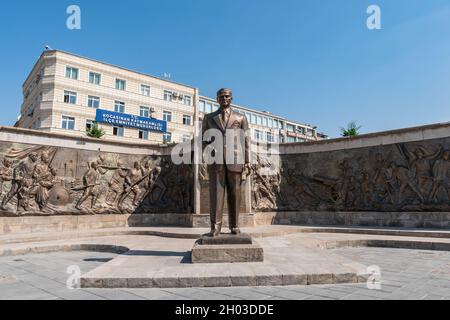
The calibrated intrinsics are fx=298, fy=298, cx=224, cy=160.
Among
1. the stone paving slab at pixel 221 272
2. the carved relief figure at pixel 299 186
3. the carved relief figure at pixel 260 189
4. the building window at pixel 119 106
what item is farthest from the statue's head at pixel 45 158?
the building window at pixel 119 106

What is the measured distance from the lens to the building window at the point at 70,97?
31675 mm

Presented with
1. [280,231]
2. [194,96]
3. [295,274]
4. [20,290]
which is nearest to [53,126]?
[194,96]

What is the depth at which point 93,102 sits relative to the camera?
111 feet

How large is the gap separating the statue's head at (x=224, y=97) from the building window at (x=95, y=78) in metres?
31.6

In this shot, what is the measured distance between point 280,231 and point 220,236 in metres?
6.51

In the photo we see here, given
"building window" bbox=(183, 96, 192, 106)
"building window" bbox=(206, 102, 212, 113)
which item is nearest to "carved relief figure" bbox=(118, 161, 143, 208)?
"building window" bbox=(183, 96, 192, 106)

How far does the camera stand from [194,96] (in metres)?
43.9

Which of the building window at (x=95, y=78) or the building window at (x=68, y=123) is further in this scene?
the building window at (x=95, y=78)

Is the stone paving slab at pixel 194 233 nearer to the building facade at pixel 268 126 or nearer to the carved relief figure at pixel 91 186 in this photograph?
the carved relief figure at pixel 91 186

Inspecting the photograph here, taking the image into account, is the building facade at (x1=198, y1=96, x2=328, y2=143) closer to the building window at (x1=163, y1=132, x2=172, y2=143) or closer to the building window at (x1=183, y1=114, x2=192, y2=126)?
the building window at (x1=183, y1=114, x2=192, y2=126)

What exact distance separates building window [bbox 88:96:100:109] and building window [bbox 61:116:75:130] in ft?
8.84

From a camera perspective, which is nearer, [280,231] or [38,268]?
[38,268]

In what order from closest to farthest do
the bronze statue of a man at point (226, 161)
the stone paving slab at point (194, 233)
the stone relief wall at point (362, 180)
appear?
the bronze statue of a man at point (226, 161), the stone paving slab at point (194, 233), the stone relief wall at point (362, 180)

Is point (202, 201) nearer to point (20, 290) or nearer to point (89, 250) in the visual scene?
point (89, 250)
